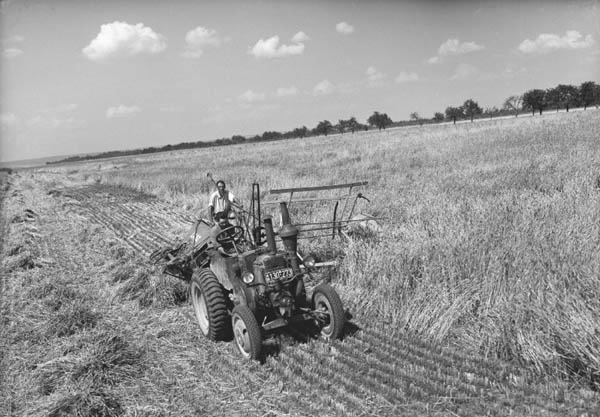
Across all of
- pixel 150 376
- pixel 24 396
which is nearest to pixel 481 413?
pixel 150 376

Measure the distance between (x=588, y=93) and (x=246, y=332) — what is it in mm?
87089

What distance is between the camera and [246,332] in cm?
446

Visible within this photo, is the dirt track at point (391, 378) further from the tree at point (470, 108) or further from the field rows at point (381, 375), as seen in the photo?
the tree at point (470, 108)

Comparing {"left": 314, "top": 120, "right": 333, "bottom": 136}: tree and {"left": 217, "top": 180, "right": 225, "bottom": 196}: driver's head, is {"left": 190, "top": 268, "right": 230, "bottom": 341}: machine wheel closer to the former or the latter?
{"left": 217, "top": 180, "right": 225, "bottom": 196}: driver's head

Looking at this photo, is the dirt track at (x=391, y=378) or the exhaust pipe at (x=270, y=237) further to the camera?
the exhaust pipe at (x=270, y=237)

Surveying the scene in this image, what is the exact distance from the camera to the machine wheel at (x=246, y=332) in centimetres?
432

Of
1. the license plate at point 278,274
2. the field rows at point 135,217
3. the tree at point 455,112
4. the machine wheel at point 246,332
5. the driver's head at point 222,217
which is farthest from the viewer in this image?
the tree at point 455,112

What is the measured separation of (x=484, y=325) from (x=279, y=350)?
2.24 metres

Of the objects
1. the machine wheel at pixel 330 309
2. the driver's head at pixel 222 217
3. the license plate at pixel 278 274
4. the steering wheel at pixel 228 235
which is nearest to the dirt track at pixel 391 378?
the machine wheel at pixel 330 309

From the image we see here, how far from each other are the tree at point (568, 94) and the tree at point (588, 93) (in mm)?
1479

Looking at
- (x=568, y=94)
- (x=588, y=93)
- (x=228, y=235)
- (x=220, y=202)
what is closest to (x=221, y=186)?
(x=220, y=202)

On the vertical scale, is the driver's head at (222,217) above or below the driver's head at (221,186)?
below

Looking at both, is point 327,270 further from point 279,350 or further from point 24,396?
point 24,396

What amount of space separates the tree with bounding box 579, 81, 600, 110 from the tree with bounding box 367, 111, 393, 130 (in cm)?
4293
